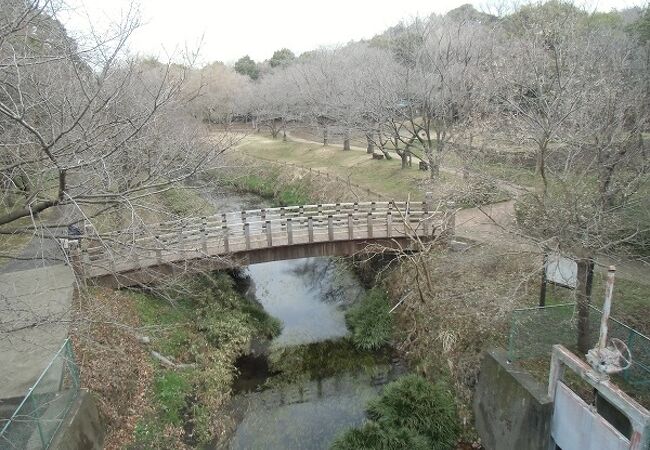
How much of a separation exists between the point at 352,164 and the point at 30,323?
25723 mm

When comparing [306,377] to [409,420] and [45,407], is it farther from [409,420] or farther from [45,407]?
[45,407]

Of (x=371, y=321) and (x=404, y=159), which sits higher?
(x=404, y=159)

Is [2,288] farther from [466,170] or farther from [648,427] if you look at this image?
[648,427]

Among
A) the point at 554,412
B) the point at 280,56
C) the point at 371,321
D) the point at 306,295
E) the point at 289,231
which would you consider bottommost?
the point at 306,295

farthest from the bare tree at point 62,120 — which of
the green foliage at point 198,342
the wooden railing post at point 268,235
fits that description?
the wooden railing post at point 268,235

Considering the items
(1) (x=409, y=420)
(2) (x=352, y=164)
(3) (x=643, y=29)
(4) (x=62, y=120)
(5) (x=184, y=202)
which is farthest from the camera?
(2) (x=352, y=164)

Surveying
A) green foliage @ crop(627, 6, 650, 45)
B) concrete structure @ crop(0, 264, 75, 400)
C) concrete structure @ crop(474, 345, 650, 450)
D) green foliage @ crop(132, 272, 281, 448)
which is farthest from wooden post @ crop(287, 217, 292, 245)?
green foliage @ crop(627, 6, 650, 45)

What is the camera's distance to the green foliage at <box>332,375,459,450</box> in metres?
9.52

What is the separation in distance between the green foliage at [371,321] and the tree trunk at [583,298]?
571 centimetres

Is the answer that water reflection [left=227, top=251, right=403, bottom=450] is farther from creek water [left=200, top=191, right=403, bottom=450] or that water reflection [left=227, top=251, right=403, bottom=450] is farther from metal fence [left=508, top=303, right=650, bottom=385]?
metal fence [left=508, top=303, right=650, bottom=385]

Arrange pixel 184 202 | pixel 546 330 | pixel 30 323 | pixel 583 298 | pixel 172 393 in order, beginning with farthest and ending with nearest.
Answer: pixel 184 202 < pixel 172 393 < pixel 546 330 < pixel 583 298 < pixel 30 323

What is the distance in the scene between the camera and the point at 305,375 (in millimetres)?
12680

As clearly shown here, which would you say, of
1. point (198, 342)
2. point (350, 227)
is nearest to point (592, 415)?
point (350, 227)

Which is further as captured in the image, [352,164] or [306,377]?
[352,164]
